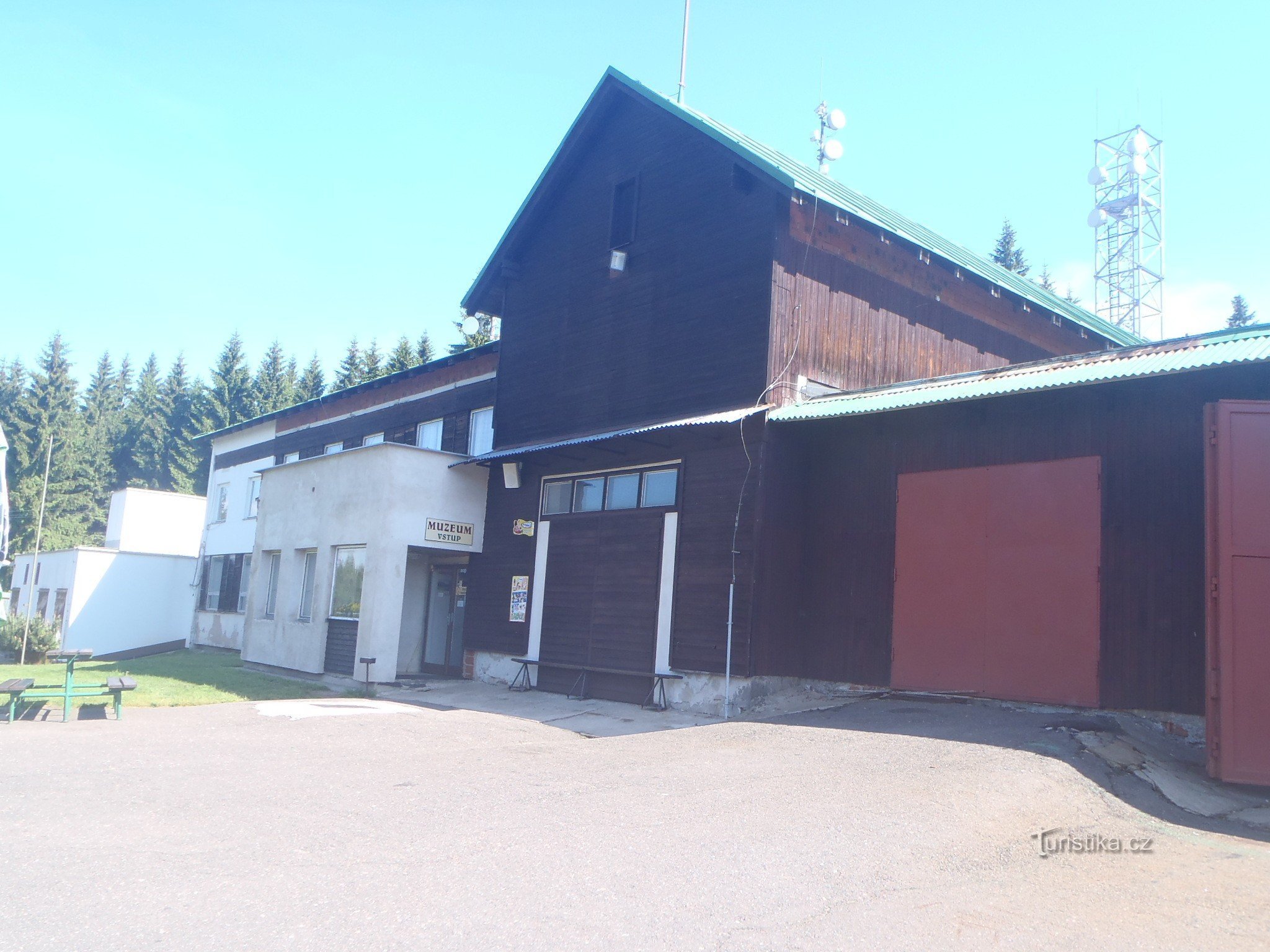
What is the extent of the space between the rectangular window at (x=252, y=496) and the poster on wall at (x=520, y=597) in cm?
1507

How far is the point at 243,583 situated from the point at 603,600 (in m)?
17.3

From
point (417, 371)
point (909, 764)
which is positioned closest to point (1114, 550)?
point (909, 764)

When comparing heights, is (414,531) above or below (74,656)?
above

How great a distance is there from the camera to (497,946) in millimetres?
4742

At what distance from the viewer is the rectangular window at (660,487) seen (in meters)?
15.0

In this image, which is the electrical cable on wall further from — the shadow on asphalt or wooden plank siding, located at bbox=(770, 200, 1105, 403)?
the shadow on asphalt

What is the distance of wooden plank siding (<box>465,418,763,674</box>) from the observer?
13711 millimetres

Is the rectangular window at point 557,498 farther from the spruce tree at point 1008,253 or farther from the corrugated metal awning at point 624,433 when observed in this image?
the spruce tree at point 1008,253

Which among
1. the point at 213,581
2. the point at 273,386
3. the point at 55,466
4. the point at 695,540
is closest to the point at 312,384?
the point at 273,386

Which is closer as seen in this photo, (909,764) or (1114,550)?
(909,764)

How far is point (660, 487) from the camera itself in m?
15.3

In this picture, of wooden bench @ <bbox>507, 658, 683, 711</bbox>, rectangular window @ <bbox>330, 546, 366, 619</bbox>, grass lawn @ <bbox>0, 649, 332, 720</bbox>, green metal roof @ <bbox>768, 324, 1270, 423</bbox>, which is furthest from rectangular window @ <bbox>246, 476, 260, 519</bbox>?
green metal roof @ <bbox>768, 324, 1270, 423</bbox>

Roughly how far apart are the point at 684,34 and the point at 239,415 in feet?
160

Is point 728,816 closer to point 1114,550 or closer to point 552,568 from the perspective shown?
point 1114,550
